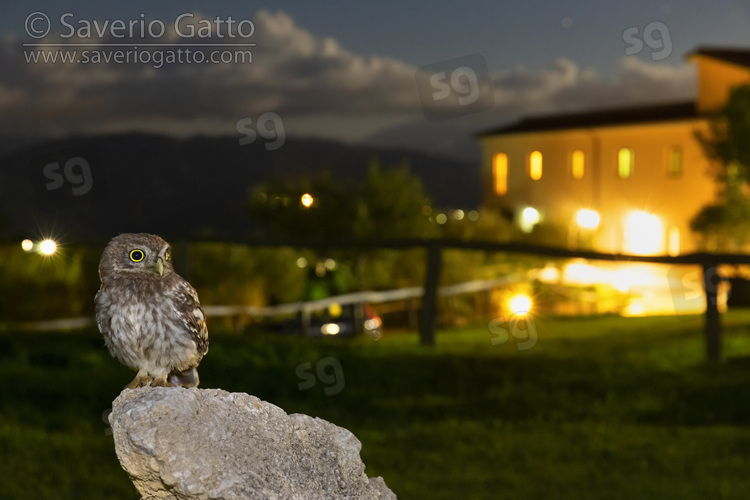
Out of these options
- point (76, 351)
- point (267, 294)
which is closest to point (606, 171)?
point (267, 294)

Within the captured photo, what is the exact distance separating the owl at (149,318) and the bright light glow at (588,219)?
32.1 m

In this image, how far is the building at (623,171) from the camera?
100 ft

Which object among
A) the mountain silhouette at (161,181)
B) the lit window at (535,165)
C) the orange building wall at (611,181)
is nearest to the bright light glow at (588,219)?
the orange building wall at (611,181)

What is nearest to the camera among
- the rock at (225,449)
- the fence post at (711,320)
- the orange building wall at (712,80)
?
the rock at (225,449)

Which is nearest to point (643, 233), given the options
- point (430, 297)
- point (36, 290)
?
point (430, 297)

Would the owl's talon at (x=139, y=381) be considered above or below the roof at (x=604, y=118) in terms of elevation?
below

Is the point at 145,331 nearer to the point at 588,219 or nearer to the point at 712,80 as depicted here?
the point at 712,80

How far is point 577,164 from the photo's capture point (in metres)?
34.8

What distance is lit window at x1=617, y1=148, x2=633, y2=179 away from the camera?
33.0 meters

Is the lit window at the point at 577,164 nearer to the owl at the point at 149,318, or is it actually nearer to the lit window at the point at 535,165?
the lit window at the point at 535,165

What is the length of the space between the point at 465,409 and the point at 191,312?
7.93 meters

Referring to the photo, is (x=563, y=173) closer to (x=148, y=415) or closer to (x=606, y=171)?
(x=606, y=171)

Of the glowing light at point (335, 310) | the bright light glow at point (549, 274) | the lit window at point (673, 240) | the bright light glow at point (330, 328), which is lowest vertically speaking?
the bright light glow at point (330, 328)

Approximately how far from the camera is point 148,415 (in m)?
2.10
